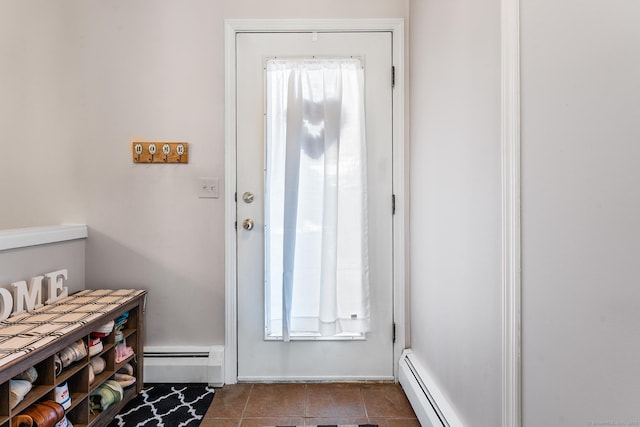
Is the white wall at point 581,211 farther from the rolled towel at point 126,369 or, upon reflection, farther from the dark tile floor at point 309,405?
the rolled towel at point 126,369

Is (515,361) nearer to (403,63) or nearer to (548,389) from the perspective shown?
(548,389)

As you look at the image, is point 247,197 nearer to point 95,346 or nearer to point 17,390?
point 95,346

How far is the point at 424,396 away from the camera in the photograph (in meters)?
1.46

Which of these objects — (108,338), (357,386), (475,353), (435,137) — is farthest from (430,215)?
(108,338)

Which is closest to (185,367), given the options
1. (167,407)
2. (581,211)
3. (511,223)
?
(167,407)

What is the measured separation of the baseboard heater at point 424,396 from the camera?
4.22 feet

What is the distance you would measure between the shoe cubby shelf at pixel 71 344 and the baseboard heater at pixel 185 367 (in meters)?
0.08

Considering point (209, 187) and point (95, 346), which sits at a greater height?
point (209, 187)

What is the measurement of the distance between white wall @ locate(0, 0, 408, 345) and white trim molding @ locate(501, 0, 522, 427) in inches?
45.5

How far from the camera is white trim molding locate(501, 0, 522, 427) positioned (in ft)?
2.86

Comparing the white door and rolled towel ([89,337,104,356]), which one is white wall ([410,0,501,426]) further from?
rolled towel ([89,337,104,356])

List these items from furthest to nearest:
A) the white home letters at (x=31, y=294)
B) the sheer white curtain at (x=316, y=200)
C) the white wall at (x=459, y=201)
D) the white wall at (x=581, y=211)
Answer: the sheer white curtain at (x=316, y=200), the white home letters at (x=31, y=294), the white wall at (x=459, y=201), the white wall at (x=581, y=211)

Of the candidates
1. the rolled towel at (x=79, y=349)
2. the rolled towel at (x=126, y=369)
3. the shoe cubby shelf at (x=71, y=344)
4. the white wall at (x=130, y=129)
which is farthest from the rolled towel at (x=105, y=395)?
the white wall at (x=130, y=129)

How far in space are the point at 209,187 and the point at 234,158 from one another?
22 centimetres
